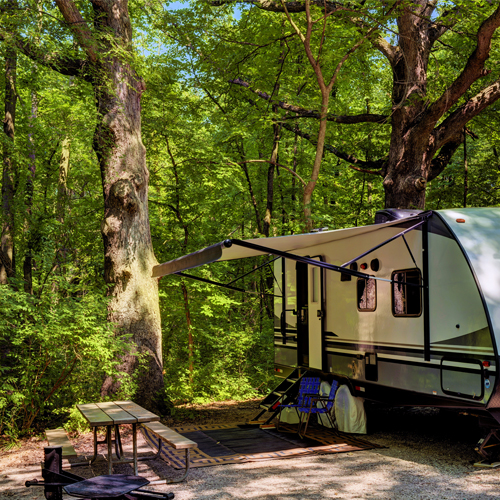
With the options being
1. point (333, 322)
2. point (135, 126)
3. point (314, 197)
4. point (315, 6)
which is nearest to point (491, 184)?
point (314, 197)

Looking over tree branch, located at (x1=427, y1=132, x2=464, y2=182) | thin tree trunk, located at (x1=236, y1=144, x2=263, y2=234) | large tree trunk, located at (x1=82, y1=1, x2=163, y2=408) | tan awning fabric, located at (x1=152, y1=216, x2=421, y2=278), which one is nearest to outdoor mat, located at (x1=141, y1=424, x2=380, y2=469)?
large tree trunk, located at (x1=82, y1=1, x2=163, y2=408)

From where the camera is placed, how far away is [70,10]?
842 centimetres

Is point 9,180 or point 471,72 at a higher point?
point 471,72

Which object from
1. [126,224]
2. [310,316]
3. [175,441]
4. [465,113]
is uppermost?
[465,113]

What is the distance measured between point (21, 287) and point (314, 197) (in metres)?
11.5

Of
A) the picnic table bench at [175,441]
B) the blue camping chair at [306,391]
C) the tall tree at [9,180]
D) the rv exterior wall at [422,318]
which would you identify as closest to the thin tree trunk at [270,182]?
the tall tree at [9,180]

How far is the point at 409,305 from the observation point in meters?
6.65

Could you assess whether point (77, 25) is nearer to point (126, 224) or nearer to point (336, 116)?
point (126, 224)

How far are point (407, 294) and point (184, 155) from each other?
7.19 meters

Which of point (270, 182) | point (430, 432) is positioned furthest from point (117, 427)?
point (270, 182)

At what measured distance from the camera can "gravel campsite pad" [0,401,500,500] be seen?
5023mm

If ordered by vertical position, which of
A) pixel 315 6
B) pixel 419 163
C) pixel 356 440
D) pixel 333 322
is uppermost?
pixel 315 6

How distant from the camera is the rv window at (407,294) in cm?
648

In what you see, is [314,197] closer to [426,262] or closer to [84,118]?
[84,118]
